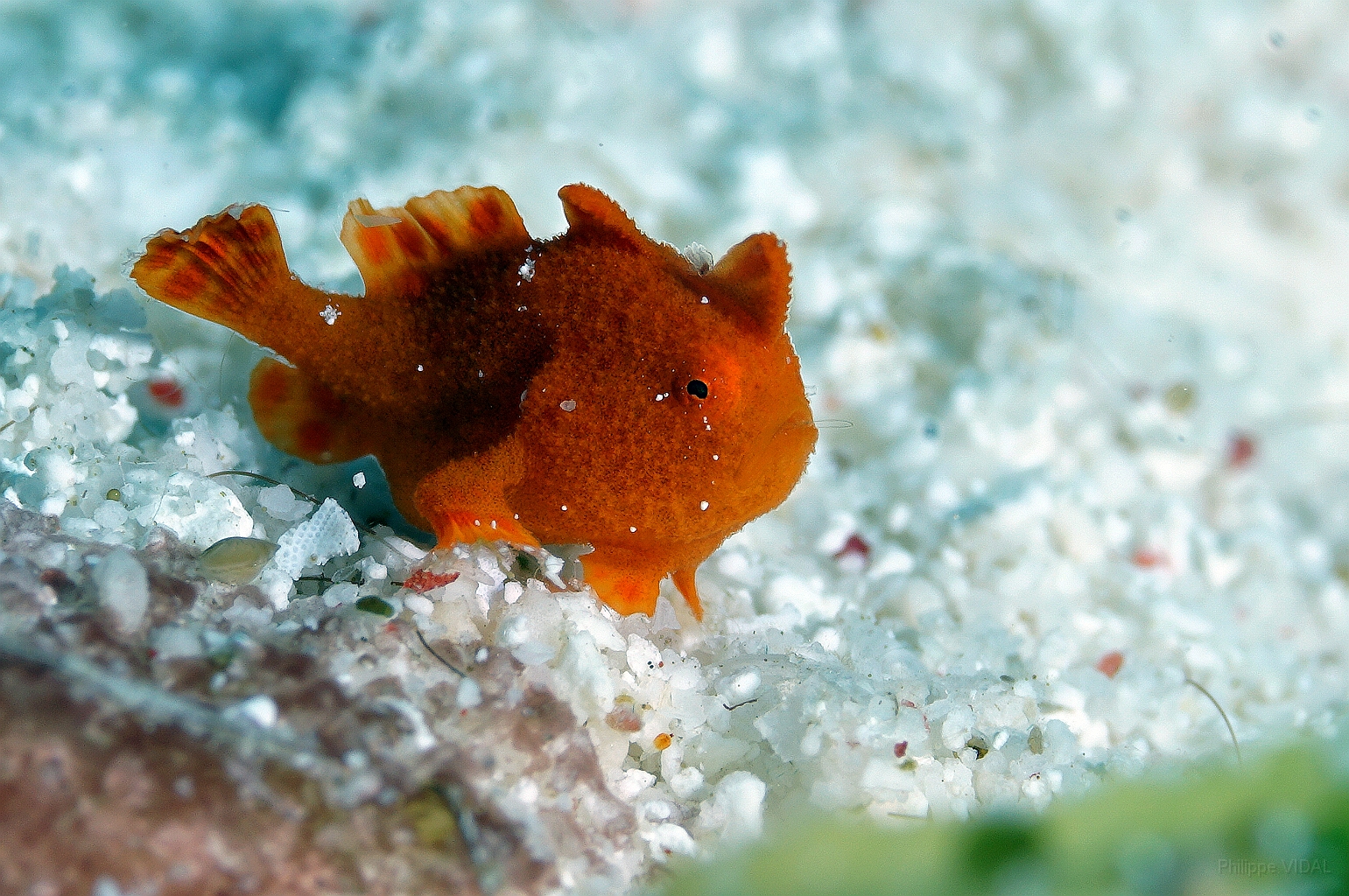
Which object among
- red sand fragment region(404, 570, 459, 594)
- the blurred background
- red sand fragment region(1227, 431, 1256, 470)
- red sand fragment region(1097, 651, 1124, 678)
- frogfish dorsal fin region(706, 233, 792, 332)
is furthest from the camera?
red sand fragment region(1227, 431, 1256, 470)

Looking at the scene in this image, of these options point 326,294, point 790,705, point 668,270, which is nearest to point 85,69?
point 326,294

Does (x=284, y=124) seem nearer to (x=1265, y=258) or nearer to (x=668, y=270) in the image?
(x=668, y=270)

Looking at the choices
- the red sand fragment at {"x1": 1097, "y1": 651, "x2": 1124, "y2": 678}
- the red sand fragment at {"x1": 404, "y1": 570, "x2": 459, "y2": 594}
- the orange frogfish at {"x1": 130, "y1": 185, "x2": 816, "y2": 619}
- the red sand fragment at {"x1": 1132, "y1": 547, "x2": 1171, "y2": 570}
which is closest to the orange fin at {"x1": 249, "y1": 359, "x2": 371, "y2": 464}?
the orange frogfish at {"x1": 130, "y1": 185, "x2": 816, "y2": 619}

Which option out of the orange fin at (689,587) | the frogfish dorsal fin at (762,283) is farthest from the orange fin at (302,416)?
the frogfish dorsal fin at (762,283)

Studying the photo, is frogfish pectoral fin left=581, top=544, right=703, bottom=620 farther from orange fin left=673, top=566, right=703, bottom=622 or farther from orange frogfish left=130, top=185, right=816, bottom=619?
orange fin left=673, top=566, right=703, bottom=622

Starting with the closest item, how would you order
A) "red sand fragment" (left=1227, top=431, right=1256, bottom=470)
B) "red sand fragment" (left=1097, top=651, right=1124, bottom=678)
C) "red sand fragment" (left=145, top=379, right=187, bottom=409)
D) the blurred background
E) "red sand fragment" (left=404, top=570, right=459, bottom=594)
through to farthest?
1. "red sand fragment" (left=404, top=570, right=459, bottom=594)
2. "red sand fragment" (left=145, top=379, right=187, bottom=409)
3. "red sand fragment" (left=1097, top=651, right=1124, bottom=678)
4. the blurred background
5. "red sand fragment" (left=1227, top=431, right=1256, bottom=470)
